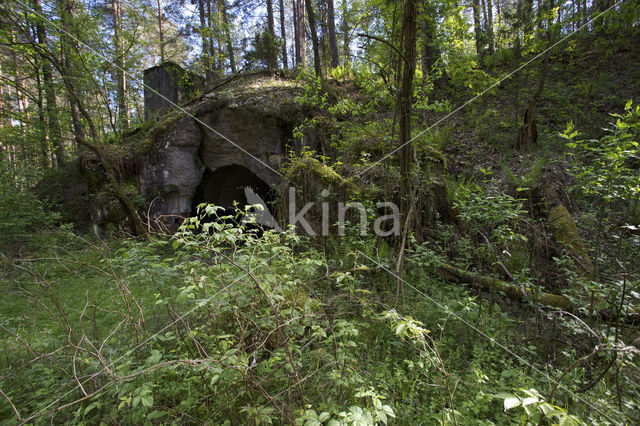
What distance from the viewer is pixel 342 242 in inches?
163

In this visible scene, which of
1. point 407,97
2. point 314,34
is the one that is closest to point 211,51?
point 314,34

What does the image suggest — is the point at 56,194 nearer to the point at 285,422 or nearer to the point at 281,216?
the point at 281,216

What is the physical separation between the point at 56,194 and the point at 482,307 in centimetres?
1199

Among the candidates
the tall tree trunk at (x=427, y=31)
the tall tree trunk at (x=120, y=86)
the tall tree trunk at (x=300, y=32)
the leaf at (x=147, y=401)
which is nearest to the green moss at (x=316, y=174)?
the tall tree trunk at (x=427, y=31)

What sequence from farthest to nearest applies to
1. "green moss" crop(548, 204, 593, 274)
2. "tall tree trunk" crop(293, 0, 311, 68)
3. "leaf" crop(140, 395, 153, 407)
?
"tall tree trunk" crop(293, 0, 311, 68) → "green moss" crop(548, 204, 593, 274) → "leaf" crop(140, 395, 153, 407)

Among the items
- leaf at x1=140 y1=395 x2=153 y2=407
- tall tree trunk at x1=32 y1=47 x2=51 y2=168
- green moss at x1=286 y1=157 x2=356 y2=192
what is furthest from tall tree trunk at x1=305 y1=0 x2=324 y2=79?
leaf at x1=140 y1=395 x2=153 y2=407

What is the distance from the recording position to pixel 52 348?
8.29ft

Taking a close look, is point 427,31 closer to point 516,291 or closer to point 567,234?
point 567,234

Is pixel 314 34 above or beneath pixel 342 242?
above

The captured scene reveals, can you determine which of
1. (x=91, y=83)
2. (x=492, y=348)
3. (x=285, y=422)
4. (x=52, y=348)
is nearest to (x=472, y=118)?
(x=492, y=348)

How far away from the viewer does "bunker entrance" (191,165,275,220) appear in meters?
8.33

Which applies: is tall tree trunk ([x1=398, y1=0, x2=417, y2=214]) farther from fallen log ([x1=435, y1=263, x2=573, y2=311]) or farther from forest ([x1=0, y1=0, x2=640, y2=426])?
fallen log ([x1=435, y1=263, x2=573, y2=311])

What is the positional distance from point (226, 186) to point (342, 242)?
20.4ft

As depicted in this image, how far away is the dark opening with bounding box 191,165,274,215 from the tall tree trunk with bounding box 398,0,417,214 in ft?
16.3
